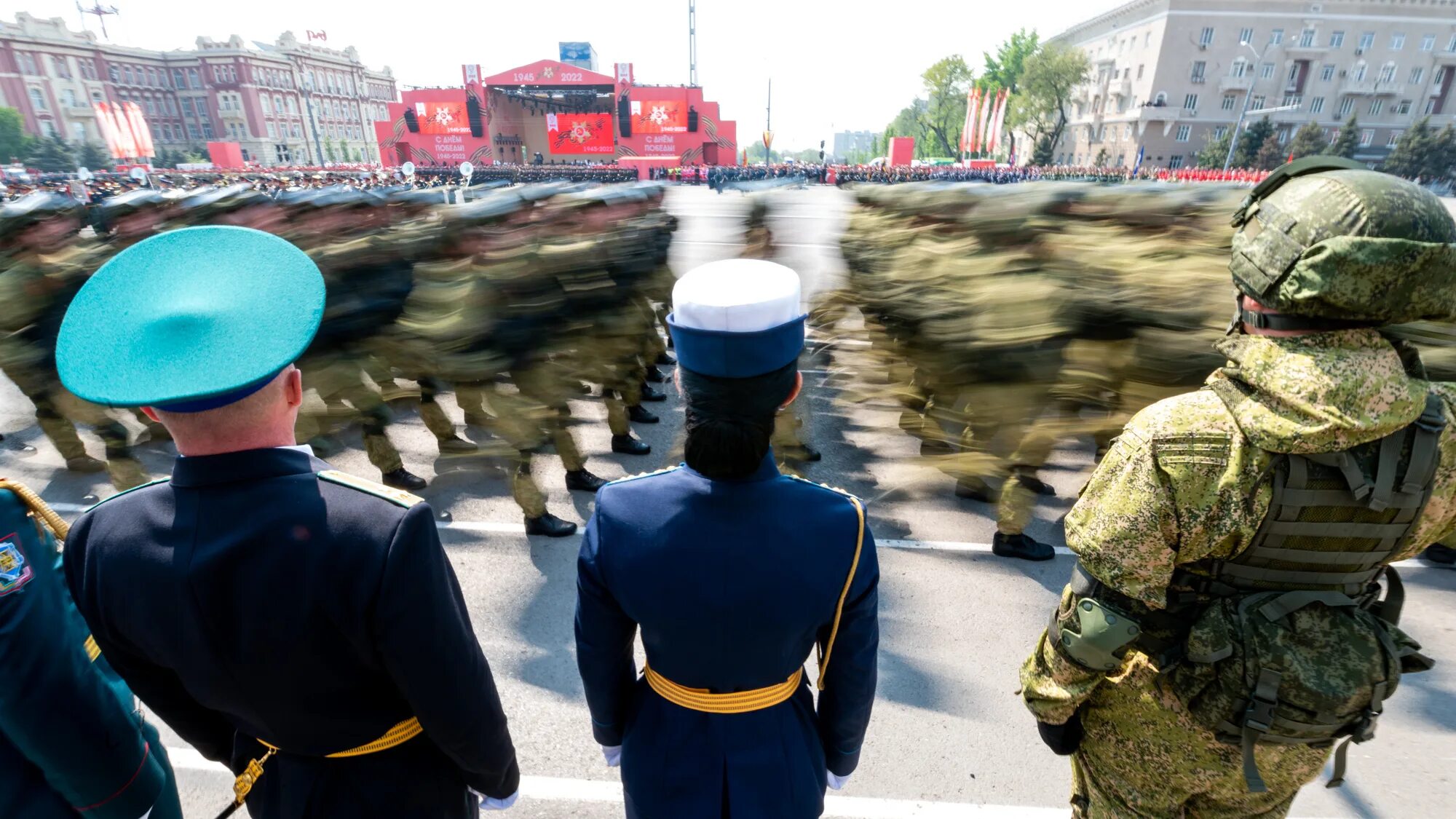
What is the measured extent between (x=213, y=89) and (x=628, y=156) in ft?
183

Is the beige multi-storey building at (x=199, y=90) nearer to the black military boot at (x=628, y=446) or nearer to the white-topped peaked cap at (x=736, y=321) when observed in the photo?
the black military boot at (x=628, y=446)

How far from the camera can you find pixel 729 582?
1242mm

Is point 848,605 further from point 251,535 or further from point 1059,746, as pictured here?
point 251,535

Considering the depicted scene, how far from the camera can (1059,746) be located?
68.5 inches

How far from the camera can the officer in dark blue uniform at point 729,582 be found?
122cm

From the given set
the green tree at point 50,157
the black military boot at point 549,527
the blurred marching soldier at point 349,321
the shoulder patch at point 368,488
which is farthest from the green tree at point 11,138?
the shoulder patch at point 368,488

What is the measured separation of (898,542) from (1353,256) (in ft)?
11.3

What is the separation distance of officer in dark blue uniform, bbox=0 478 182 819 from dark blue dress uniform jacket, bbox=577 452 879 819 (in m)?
1.01

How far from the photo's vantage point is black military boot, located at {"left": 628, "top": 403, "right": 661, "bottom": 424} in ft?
21.6

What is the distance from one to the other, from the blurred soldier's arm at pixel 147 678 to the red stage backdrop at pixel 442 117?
50502mm

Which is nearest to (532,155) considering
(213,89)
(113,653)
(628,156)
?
(628,156)

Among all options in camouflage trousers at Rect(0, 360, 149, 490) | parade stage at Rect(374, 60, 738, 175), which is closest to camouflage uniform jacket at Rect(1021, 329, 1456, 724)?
camouflage trousers at Rect(0, 360, 149, 490)

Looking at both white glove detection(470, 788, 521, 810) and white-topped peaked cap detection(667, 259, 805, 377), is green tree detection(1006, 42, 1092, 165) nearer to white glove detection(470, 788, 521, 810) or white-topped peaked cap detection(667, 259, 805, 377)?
white-topped peaked cap detection(667, 259, 805, 377)

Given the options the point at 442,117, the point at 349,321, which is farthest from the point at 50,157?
the point at 349,321
